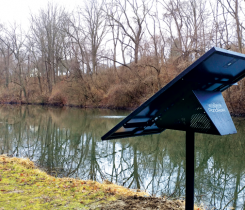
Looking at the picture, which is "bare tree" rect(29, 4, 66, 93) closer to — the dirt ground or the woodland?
the woodland

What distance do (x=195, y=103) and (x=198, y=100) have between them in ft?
0.40

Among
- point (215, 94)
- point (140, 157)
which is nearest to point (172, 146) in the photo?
point (140, 157)

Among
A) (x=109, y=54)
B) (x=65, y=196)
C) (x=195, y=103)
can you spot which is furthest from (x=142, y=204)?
(x=109, y=54)

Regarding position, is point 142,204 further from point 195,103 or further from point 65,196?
point 195,103

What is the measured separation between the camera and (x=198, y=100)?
2289 millimetres

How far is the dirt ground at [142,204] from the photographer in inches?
142

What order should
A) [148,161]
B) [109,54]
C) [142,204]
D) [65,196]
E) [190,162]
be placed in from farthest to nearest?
[109,54] < [148,161] < [65,196] < [142,204] < [190,162]

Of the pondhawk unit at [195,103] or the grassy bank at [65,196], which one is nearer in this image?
the pondhawk unit at [195,103]

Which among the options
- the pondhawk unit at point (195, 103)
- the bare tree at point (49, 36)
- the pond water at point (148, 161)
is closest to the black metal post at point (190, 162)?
the pondhawk unit at point (195, 103)

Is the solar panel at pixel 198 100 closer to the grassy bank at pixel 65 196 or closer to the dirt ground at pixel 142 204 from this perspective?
the dirt ground at pixel 142 204

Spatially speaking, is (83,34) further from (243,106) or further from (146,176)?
(146,176)

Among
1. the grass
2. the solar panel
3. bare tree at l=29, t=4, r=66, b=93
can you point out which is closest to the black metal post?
the solar panel

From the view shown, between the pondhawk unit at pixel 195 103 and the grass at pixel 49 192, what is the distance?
169 centimetres

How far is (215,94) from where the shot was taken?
254cm
